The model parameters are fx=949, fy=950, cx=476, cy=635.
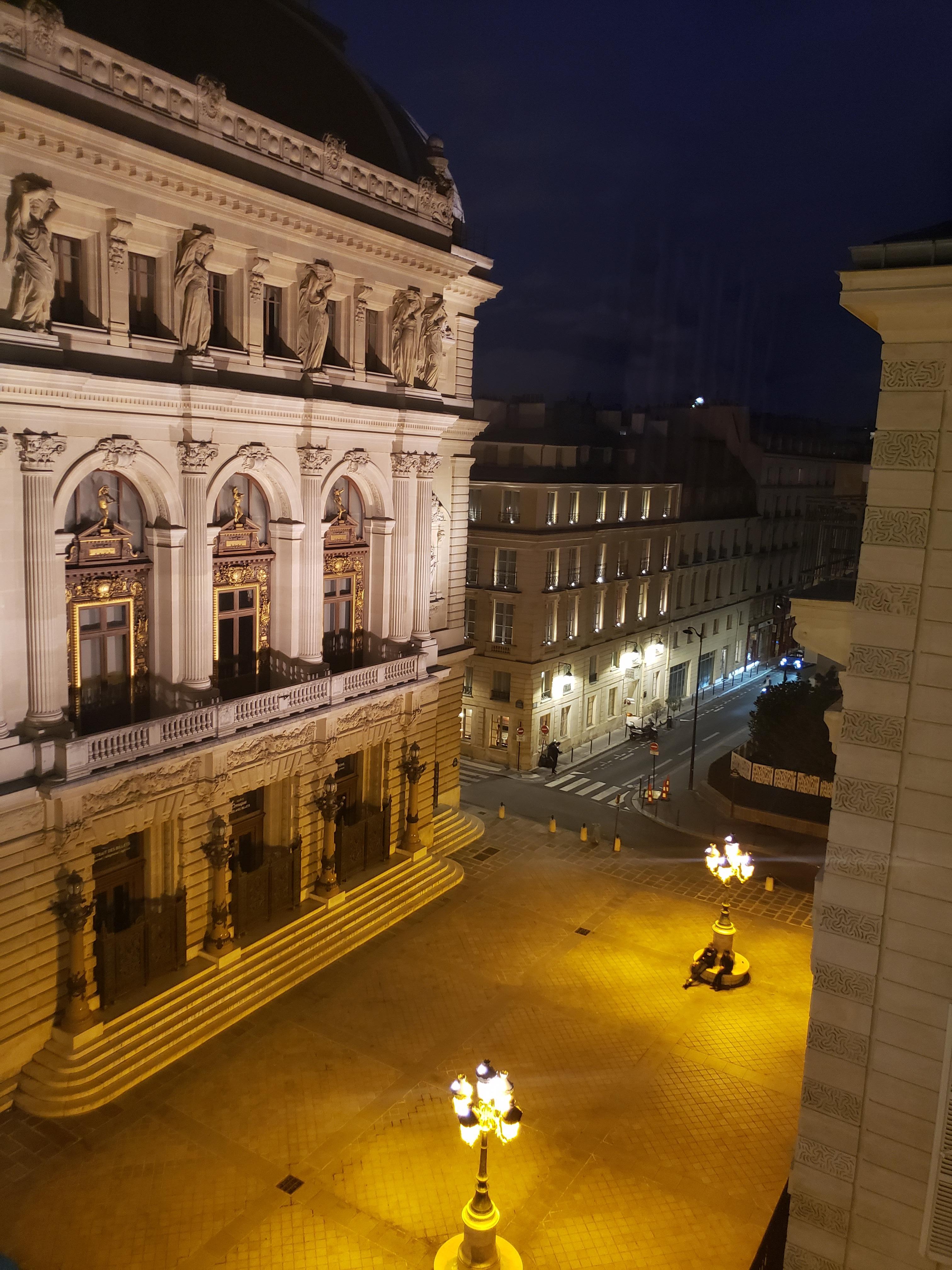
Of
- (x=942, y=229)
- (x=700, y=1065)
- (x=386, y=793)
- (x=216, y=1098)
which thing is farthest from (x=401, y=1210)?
(x=942, y=229)

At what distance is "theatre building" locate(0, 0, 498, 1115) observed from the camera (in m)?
19.9

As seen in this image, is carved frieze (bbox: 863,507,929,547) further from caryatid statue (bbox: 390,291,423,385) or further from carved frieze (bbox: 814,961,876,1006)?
caryatid statue (bbox: 390,291,423,385)

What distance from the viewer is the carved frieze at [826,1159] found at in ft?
41.1

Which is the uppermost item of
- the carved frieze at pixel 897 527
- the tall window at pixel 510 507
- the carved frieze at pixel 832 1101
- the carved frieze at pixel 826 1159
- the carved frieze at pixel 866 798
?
the carved frieze at pixel 897 527

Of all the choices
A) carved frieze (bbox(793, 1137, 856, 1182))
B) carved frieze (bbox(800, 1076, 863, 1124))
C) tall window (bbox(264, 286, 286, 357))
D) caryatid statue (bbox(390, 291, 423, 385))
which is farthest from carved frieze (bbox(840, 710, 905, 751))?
caryatid statue (bbox(390, 291, 423, 385))

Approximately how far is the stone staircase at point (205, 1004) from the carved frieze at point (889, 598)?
60.9 ft

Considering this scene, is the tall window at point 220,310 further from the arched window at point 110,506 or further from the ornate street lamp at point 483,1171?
the ornate street lamp at point 483,1171

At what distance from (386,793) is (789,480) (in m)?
55.1

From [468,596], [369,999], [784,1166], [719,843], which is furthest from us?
[468,596]

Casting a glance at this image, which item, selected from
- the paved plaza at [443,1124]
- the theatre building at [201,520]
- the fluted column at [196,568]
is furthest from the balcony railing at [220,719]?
the paved plaza at [443,1124]

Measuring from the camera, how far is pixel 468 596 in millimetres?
46656

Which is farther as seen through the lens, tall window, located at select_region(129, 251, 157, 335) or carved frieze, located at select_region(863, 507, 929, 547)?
tall window, located at select_region(129, 251, 157, 335)

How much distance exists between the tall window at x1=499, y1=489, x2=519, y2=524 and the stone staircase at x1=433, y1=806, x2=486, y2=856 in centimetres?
1497

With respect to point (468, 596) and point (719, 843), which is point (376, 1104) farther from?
point (468, 596)
